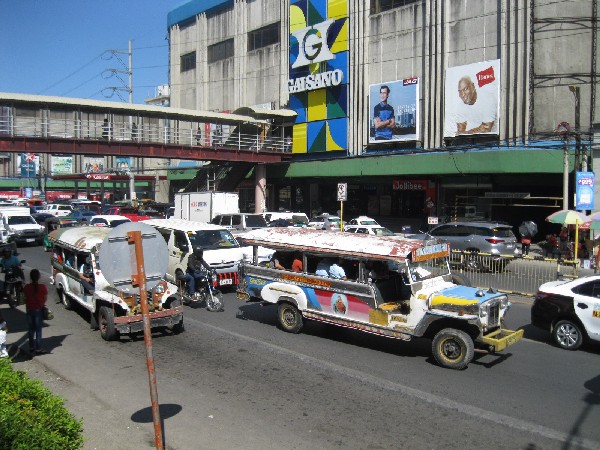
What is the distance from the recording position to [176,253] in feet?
54.9

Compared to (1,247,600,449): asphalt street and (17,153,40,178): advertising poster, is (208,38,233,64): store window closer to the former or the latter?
(1,247,600,449): asphalt street

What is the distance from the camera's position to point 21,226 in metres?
29.2

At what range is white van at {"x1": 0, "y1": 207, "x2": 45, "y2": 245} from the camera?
28.9 m

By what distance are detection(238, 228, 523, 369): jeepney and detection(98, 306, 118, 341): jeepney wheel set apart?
9.98ft

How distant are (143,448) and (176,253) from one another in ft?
35.0

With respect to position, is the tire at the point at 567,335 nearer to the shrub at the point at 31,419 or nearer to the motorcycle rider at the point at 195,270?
the motorcycle rider at the point at 195,270

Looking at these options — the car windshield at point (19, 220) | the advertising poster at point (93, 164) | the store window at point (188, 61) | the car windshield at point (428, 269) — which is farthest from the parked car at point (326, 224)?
the advertising poster at point (93, 164)

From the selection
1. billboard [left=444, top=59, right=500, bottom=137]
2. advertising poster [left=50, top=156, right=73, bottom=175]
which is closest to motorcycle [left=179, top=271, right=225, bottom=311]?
billboard [left=444, top=59, right=500, bottom=137]

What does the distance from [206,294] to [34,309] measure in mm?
5050

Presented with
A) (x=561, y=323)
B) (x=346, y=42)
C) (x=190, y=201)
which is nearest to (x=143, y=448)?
(x=561, y=323)

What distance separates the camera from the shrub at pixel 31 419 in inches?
161

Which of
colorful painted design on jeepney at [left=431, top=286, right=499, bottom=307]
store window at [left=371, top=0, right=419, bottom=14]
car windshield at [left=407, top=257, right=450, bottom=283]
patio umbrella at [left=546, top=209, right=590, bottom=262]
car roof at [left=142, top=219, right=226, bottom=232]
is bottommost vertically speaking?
colorful painted design on jeepney at [left=431, top=286, right=499, bottom=307]

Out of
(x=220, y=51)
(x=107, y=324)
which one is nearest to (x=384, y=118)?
(x=220, y=51)

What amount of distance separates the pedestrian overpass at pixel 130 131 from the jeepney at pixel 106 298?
2160 cm
